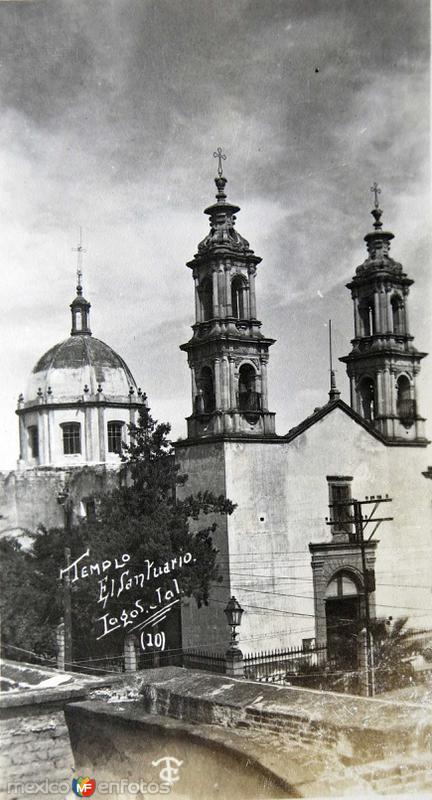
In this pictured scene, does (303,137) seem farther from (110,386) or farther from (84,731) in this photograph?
(110,386)

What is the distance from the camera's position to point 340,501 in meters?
21.4

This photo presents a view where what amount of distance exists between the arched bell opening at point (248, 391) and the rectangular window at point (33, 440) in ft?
18.0

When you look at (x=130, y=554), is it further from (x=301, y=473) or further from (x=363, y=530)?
(x=363, y=530)

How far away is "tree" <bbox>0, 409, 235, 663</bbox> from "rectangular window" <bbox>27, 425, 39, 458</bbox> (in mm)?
4161

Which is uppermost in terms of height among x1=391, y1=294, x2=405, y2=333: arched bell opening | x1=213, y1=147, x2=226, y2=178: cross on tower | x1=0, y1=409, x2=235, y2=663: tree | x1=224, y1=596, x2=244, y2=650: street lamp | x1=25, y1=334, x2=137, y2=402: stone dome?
x1=213, y1=147, x2=226, y2=178: cross on tower

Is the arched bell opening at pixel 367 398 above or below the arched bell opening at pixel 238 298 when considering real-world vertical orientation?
below

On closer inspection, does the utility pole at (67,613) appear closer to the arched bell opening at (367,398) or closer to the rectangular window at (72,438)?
the rectangular window at (72,438)

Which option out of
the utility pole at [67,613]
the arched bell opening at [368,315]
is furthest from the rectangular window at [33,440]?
the arched bell opening at [368,315]

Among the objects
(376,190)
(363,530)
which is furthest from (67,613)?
(363,530)

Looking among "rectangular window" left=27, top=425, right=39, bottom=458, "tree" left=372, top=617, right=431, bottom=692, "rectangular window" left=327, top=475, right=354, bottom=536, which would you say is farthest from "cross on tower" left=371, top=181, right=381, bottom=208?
"rectangular window" left=27, top=425, right=39, bottom=458

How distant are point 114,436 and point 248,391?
485cm

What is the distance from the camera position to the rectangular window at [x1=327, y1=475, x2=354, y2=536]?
2141 centimetres

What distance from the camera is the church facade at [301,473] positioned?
62.3 ft

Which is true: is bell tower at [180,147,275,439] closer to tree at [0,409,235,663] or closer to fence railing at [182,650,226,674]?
tree at [0,409,235,663]
